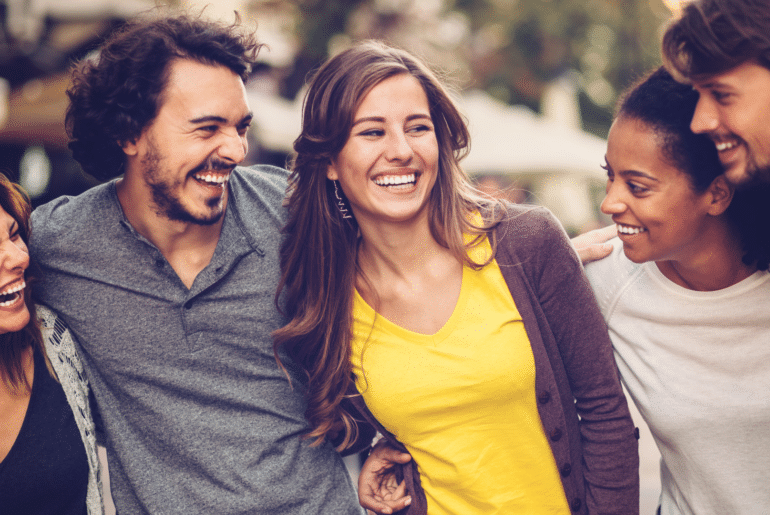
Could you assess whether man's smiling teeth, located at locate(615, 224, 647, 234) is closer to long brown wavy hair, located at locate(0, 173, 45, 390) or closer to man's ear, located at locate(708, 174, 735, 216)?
man's ear, located at locate(708, 174, 735, 216)

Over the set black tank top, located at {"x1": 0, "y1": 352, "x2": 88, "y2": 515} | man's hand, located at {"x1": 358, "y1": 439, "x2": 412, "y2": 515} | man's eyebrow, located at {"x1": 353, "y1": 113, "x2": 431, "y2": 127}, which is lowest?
man's hand, located at {"x1": 358, "y1": 439, "x2": 412, "y2": 515}

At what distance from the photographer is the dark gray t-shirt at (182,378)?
8.28ft

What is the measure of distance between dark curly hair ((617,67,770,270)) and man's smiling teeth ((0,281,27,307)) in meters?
2.29

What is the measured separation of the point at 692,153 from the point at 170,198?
1.99m

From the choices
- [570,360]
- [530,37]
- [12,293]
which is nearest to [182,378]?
[12,293]

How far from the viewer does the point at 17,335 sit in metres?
2.50

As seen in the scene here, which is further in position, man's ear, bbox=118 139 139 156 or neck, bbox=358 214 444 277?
man's ear, bbox=118 139 139 156

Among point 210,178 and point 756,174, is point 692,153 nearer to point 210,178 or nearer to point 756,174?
point 756,174

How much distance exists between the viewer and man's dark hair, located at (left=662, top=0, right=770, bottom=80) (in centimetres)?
174

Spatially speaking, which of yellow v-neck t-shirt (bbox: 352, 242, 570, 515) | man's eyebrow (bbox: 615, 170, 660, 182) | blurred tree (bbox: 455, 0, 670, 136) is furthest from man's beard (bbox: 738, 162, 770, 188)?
blurred tree (bbox: 455, 0, 670, 136)

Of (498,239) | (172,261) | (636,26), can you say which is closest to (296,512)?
(172,261)

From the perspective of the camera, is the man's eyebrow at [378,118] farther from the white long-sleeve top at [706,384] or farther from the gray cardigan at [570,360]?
the white long-sleeve top at [706,384]

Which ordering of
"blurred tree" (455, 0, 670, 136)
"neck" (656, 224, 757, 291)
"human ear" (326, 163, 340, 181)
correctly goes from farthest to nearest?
1. "blurred tree" (455, 0, 670, 136)
2. "human ear" (326, 163, 340, 181)
3. "neck" (656, 224, 757, 291)

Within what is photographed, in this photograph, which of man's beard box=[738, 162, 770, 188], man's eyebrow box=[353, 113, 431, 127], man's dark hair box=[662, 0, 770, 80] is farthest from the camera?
man's eyebrow box=[353, 113, 431, 127]
